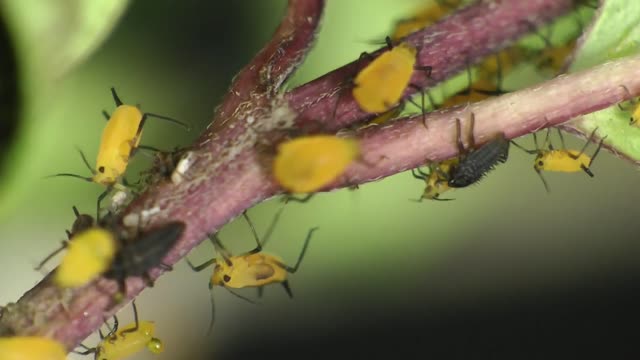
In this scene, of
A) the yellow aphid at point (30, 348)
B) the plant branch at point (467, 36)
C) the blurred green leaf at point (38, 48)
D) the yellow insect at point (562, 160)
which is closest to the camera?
the yellow aphid at point (30, 348)

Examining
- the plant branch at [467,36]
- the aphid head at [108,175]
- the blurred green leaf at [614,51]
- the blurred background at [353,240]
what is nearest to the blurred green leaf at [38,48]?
the blurred background at [353,240]

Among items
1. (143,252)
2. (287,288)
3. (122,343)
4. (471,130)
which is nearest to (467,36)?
(471,130)

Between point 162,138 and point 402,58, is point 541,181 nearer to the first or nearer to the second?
point 162,138

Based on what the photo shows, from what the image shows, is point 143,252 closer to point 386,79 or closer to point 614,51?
point 386,79

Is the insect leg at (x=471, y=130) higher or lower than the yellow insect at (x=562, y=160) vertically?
higher

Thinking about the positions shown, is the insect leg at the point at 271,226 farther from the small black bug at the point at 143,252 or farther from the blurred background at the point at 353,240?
the small black bug at the point at 143,252

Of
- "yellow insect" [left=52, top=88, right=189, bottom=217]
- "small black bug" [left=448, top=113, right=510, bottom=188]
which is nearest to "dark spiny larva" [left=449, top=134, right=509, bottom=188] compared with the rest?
"small black bug" [left=448, top=113, right=510, bottom=188]

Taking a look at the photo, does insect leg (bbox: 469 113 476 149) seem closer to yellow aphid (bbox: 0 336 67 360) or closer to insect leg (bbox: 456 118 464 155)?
insect leg (bbox: 456 118 464 155)

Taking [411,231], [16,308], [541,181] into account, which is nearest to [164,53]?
[411,231]
